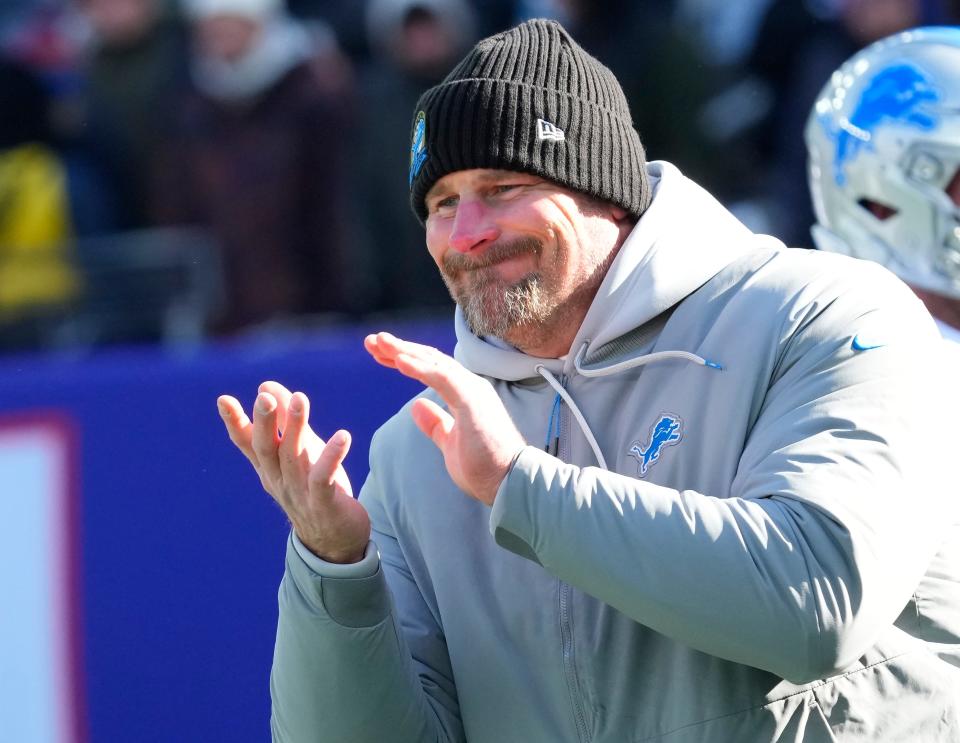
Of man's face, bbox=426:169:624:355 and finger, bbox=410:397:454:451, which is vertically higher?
man's face, bbox=426:169:624:355

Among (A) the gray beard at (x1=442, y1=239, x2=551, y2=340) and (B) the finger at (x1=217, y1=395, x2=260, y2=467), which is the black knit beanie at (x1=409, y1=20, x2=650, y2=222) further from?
(B) the finger at (x1=217, y1=395, x2=260, y2=467)

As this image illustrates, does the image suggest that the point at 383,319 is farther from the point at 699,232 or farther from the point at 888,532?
the point at 888,532

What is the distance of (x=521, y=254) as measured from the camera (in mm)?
2738

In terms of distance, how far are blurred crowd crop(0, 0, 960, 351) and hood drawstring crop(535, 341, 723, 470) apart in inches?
164

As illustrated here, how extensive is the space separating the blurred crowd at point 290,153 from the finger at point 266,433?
440cm

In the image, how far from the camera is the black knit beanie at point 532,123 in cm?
275

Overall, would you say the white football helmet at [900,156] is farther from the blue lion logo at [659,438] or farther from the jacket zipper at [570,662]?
the jacket zipper at [570,662]

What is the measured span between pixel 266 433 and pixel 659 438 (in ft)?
2.04

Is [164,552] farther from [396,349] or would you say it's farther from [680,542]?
[680,542]

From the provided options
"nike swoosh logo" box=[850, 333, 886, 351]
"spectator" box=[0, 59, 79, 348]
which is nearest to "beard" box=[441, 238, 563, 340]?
"nike swoosh logo" box=[850, 333, 886, 351]

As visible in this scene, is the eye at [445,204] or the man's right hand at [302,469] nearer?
the man's right hand at [302,469]

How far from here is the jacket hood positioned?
2611 millimetres

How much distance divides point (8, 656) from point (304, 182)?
120 inches

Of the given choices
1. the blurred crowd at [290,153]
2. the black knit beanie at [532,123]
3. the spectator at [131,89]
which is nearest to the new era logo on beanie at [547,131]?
the black knit beanie at [532,123]
